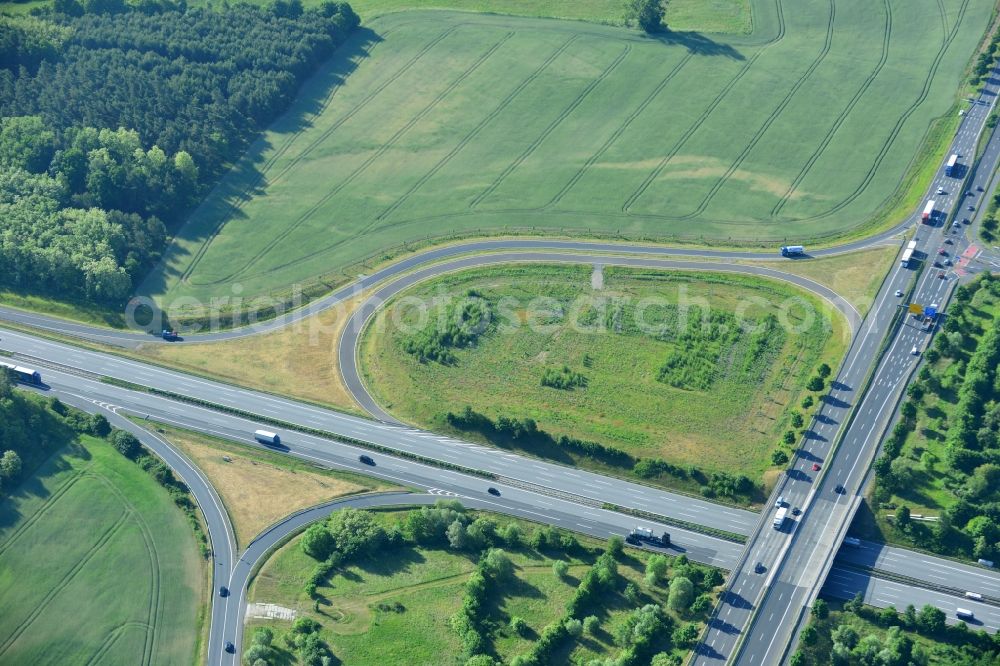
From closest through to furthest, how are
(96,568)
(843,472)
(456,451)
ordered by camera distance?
(96,568) → (843,472) → (456,451)

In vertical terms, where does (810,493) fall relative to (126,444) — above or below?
above

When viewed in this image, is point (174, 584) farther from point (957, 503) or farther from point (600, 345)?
point (957, 503)

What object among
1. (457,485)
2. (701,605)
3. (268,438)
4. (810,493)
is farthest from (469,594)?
(810,493)

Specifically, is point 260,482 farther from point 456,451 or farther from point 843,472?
point 843,472

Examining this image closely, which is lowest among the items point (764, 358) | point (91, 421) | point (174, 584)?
point (174, 584)

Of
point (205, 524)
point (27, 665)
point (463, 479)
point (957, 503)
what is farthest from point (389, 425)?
point (957, 503)

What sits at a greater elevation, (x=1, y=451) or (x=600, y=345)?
(x=600, y=345)

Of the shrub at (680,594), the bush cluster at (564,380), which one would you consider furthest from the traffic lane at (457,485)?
the bush cluster at (564,380)
